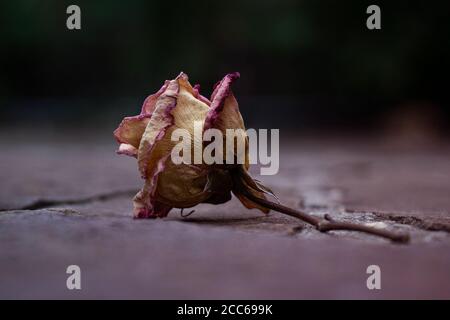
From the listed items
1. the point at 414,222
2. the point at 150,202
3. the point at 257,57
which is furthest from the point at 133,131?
the point at 257,57

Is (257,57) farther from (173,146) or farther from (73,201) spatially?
(173,146)

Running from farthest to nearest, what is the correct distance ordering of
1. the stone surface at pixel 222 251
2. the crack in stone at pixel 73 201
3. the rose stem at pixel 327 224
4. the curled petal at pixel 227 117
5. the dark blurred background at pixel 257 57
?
1. the dark blurred background at pixel 257 57
2. the crack in stone at pixel 73 201
3. the curled petal at pixel 227 117
4. the rose stem at pixel 327 224
5. the stone surface at pixel 222 251

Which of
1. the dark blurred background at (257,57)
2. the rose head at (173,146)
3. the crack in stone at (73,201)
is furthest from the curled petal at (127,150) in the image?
the dark blurred background at (257,57)

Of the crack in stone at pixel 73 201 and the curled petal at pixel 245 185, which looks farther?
the crack in stone at pixel 73 201

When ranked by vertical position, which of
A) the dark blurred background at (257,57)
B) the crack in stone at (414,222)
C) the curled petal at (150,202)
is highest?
the dark blurred background at (257,57)

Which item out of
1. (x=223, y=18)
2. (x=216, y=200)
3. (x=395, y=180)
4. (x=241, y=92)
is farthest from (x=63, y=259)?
(x=241, y=92)

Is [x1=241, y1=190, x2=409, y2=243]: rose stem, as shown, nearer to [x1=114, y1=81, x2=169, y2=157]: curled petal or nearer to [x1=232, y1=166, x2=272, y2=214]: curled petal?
[x1=232, y1=166, x2=272, y2=214]: curled petal

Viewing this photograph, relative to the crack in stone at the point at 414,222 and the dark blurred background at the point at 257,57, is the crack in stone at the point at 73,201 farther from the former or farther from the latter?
the dark blurred background at the point at 257,57
